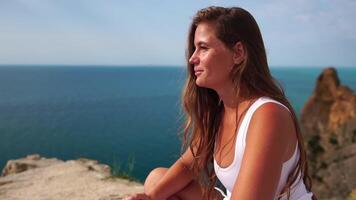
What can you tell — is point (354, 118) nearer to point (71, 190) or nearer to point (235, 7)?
point (71, 190)

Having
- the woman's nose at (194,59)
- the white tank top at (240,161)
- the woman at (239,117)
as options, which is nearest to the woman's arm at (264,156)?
the woman at (239,117)

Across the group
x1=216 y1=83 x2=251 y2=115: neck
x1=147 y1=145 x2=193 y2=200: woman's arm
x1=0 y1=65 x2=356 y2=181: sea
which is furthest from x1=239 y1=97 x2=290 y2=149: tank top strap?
x1=0 y1=65 x2=356 y2=181: sea

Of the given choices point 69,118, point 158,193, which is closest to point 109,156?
point 69,118

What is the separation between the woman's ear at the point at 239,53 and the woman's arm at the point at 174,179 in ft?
3.31

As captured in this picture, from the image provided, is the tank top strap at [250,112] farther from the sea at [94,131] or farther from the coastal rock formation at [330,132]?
the coastal rock formation at [330,132]

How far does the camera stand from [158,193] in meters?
3.11

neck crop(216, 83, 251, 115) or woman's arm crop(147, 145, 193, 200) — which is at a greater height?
neck crop(216, 83, 251, 115)

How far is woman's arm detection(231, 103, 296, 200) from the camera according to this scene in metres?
2.00

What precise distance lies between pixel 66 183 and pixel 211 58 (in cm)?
467

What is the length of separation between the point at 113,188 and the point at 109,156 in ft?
118

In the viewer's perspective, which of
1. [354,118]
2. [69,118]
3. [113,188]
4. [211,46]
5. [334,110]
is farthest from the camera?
[69,118]

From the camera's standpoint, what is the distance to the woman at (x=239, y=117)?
2.02 meters

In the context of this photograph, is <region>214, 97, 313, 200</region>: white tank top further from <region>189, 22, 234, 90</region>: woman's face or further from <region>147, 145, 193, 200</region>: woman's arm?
<region>147, 145, 193, 200</region>: woman's arm

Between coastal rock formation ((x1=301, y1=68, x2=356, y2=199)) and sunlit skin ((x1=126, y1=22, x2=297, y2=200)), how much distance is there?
2643cm
